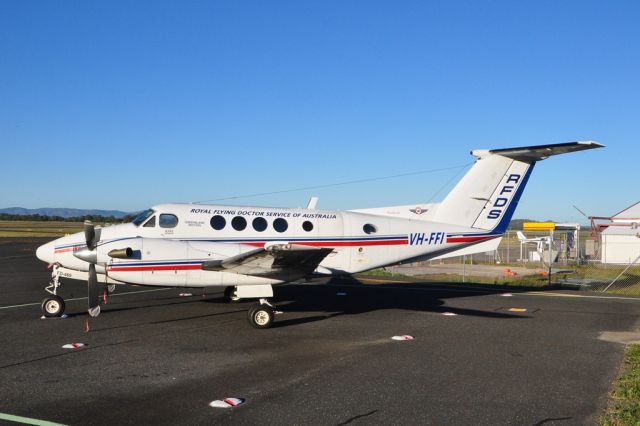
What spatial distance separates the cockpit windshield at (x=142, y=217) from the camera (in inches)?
539

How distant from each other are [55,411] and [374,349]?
17.9ft

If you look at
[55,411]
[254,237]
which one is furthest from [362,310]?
[55,411]

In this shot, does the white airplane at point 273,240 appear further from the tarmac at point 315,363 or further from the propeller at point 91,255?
the tarmac at point 315,363

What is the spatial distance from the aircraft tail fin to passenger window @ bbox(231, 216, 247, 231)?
216 inches

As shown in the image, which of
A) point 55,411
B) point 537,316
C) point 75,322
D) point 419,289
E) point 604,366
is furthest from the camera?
point 419,289

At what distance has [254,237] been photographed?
561 inches

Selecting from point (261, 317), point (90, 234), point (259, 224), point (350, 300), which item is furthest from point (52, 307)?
point (350, 300)

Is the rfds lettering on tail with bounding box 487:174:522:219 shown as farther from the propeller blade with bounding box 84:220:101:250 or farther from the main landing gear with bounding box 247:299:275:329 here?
the propeller blade with bounding box 84:220:101:250

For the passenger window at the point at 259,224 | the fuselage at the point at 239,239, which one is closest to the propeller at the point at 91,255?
the fuselage at the point at 239,239

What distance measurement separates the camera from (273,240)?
564 inches

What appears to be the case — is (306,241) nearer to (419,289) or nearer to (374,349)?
(374,349)

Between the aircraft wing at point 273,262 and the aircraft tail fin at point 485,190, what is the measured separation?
515 cm

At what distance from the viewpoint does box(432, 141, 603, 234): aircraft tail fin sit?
1580 cm

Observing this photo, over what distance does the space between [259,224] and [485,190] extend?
661 cm
